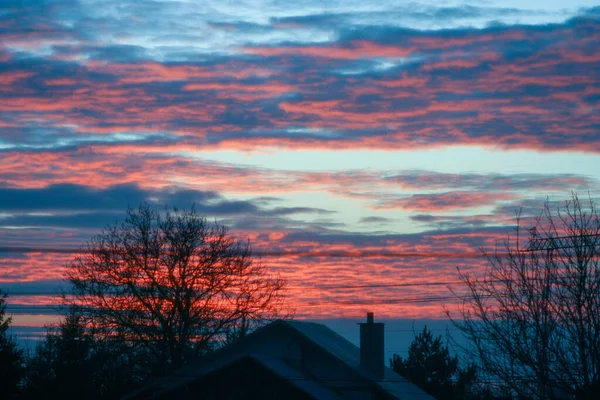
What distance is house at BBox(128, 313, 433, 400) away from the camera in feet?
114

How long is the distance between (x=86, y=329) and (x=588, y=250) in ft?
104

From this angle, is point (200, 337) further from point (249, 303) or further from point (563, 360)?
point (563, 360)

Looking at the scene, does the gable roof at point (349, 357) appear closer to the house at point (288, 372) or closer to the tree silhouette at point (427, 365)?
the house at point (288, 372)

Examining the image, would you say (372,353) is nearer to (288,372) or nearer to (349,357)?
(349,357)

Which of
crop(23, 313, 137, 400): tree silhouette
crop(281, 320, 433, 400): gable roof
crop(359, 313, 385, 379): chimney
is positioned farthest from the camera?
crop(23, 313, 137, 400): tree silhouette

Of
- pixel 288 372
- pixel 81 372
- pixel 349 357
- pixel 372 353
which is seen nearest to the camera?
pixel 288 372

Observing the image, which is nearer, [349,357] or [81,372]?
[349,357]

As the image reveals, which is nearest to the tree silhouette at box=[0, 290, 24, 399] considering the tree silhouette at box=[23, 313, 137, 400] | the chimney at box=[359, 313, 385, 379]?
the tree silhouette at box=[23, 313, 137, 400]

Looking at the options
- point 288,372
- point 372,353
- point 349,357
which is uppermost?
point 372,353

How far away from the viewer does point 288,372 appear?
115 feet

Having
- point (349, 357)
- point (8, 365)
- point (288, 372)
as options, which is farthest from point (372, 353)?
point (8, 365)

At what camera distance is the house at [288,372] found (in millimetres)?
34781

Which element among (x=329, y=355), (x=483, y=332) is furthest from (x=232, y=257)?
(x=483, y=332)

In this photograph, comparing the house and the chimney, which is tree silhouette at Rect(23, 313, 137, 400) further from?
the chimney
